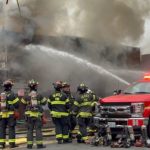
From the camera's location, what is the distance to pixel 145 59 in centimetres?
3991

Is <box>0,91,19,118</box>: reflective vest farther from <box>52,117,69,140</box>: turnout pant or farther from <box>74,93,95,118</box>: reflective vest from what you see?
<box>74,93,95,118</box>: reflective vest

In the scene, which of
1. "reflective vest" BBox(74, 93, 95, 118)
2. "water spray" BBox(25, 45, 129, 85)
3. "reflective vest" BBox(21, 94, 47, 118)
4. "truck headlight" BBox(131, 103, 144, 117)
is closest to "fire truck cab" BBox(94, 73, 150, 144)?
"truck headlight" BBox(131, 103, 144, 117)

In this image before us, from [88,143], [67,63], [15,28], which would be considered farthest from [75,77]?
[88,143]

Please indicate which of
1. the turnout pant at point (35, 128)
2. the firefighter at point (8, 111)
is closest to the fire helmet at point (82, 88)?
the turnout pant at point (35, 128)

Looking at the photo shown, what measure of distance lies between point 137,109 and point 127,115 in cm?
33

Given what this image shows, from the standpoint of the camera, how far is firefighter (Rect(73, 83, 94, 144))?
1288cm

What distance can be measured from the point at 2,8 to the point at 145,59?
2244 cm

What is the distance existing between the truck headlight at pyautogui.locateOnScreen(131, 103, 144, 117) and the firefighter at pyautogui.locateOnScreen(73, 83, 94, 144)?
1.57m

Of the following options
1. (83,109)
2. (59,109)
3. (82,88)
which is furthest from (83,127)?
(82,88)

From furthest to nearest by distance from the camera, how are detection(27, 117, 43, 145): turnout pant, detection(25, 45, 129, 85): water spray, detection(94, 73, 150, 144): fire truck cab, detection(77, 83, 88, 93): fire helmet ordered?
detection(25, 45, 129, 85): water spray < detection(77, 83, 88, 93): fire helmet < detection(27, 117, 43, 145): turnout pant < detection(94, 73, 150, 144): fire truck cab

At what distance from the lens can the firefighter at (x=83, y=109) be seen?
12.9 metres

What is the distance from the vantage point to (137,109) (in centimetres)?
1184

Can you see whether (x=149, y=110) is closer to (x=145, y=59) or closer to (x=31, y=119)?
(x=31, y=119)

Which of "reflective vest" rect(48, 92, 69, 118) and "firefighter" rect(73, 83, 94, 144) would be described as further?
"firefighter" rect(73, 83, 94, 144)
